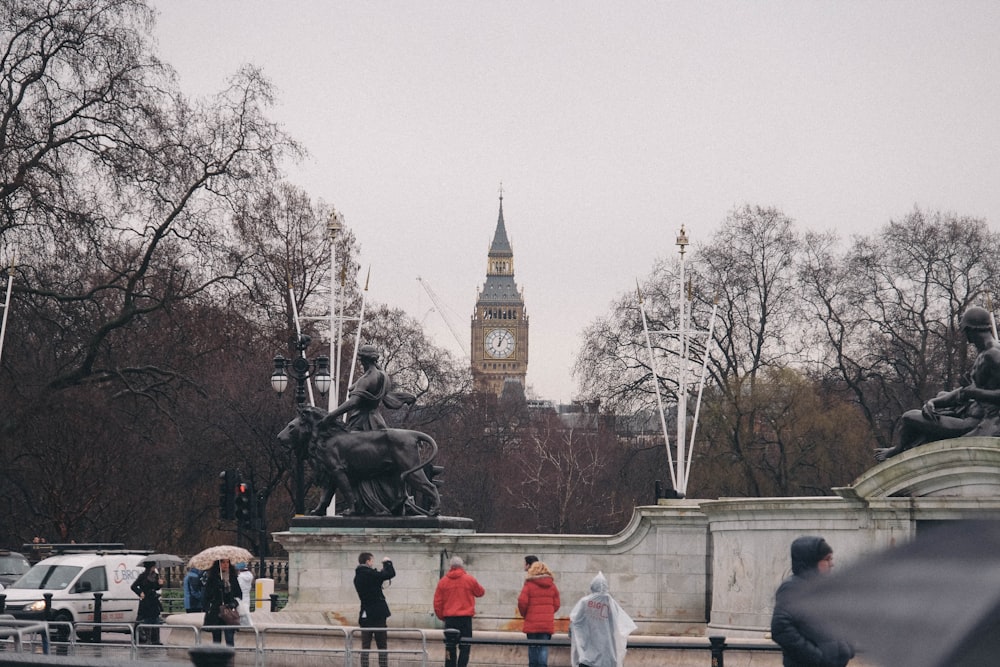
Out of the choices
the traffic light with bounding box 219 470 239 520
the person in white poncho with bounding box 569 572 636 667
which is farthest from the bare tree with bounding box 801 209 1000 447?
the person in white poncho with bounding box 569 572 636 667

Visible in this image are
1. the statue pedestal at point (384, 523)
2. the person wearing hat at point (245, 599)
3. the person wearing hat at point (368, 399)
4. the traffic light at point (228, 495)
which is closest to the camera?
the person wearing hat at point (245, 599)

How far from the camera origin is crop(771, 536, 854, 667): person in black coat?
778cm

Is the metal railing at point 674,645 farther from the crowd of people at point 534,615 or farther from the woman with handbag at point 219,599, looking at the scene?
the woman with handbag at point 219,599

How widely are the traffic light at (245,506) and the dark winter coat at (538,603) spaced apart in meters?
13.3

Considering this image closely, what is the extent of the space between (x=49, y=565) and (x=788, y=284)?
32510mm

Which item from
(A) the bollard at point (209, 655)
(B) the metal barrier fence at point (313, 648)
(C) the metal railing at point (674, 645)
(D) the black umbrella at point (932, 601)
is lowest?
(B) the metal barrier fence at point (313, 648)

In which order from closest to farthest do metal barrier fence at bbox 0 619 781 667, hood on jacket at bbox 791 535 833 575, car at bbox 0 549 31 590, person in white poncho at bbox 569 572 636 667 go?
hood on jacket at bbox 791 535 833 575 → person in white poncho at bbox 569 572 636 667 → metal barrier fence at bbox 0 619 781 667 → car at bbox 0 549 31 590

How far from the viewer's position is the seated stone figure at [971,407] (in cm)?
1919

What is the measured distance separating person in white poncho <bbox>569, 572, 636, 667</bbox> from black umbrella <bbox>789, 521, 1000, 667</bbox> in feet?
31.6

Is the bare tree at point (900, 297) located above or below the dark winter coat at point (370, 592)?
above

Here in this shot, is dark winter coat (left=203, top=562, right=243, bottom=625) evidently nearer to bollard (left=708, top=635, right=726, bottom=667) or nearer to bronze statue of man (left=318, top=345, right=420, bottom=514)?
bronze statue of man (left=318, top=345, right=420, bottom=514)

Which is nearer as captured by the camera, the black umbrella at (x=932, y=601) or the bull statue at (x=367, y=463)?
the black umbrella at (x=932, y=601)

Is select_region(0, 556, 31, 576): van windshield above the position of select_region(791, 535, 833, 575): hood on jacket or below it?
below

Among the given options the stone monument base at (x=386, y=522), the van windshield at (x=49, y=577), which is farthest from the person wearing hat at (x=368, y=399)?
the van windshield at (x=49, y=577)
